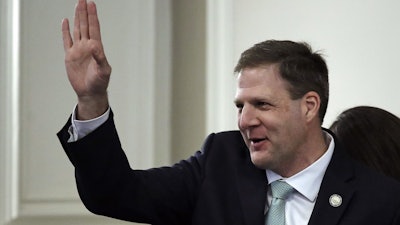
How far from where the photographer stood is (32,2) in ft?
9.21

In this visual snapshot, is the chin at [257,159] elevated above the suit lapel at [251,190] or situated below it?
above

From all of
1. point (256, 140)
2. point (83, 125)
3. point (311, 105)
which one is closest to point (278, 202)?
point (256, 140)

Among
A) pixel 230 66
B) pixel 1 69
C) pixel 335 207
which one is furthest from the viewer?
pixel 230 66

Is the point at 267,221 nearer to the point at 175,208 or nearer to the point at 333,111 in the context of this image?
the point at 175,208

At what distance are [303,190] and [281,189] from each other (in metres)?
0.05

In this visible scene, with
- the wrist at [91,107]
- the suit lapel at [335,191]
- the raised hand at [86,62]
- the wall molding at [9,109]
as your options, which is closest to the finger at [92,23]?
the raised hand at [86,62]

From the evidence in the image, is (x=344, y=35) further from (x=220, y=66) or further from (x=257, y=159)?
(x=257, y=159)

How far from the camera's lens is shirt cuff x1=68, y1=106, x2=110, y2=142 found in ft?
5.61

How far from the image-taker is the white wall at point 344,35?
105 inches

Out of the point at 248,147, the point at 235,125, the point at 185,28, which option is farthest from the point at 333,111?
the point at 248,147

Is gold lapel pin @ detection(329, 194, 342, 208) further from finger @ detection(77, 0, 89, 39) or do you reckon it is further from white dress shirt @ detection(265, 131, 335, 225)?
finger @ detection(77, 0, 89, 39)

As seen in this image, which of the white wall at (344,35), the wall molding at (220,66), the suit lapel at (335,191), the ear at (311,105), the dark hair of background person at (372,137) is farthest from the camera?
the wall molding at (220,66)

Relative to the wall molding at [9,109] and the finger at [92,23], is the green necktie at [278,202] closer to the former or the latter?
the finger at [92,23]

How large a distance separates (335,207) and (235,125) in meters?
1.21
